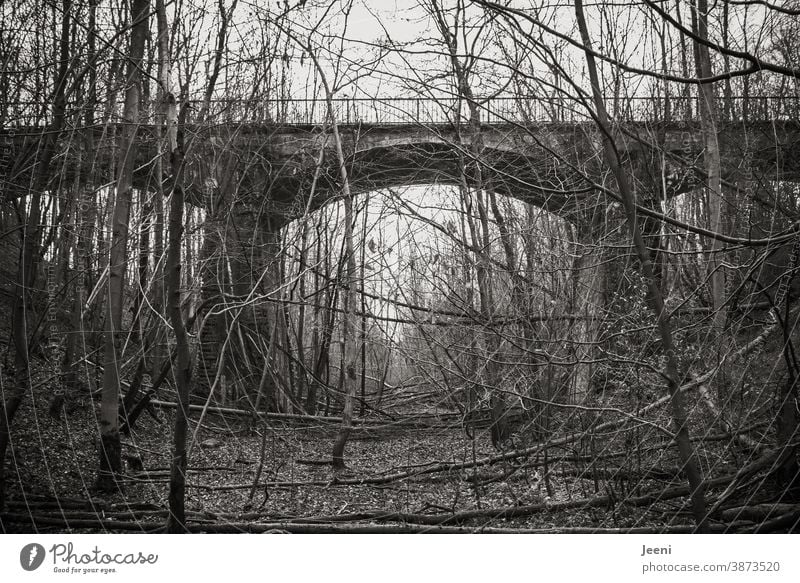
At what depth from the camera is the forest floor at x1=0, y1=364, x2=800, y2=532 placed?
95.8 inches

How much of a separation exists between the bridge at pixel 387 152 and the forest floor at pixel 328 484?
0.47 metres

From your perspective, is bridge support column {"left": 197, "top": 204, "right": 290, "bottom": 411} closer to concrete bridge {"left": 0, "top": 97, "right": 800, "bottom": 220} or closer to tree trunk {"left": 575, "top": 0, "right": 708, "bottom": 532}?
concrete bridge {"left": 0, "top": 97, "right": 800, "bottom": 220}

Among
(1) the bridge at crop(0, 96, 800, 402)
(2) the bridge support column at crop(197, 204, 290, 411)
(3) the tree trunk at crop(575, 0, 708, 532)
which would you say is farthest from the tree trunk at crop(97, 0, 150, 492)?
(3) the tree trunk at crop(575, 0, 708, 532)

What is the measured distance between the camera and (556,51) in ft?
9.96

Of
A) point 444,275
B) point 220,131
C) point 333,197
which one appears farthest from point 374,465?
point 220,131

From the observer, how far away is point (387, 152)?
Answer: 11.6 ft

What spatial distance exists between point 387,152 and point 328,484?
1753 millimetres

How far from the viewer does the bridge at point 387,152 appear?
258 cm

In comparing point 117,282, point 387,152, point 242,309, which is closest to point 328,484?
point 242,309

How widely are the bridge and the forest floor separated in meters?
0.47

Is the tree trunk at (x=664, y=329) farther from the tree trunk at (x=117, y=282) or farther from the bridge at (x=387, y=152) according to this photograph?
the tree trunk at (x=117, y=282)

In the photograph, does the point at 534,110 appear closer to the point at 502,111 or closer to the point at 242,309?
the point at 502,111
